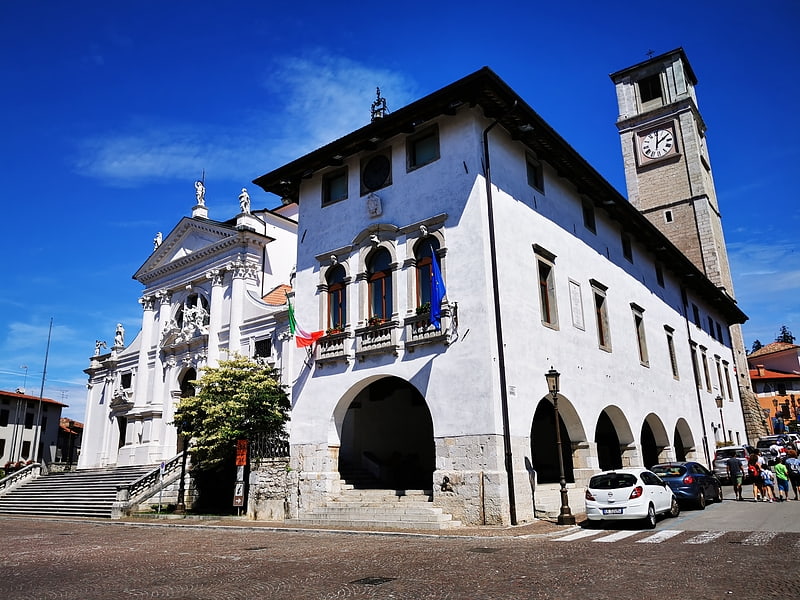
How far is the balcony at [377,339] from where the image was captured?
61.1 feet

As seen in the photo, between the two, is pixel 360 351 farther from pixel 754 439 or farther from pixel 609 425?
pixel 754 439

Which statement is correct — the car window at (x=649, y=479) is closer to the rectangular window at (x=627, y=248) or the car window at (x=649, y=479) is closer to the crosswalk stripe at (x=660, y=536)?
the crosswalk stripe at (x=660, y=536)

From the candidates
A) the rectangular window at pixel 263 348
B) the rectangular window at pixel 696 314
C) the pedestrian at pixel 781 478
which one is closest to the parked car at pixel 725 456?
the pedestrian at pixel 781 478

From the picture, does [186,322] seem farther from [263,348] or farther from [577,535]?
[577,535]

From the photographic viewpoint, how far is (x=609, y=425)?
27.6 metres

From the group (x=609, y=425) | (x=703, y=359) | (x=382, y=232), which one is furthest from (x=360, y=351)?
(x=703, y=359)

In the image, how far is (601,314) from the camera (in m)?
23.7

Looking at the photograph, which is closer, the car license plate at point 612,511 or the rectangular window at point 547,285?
the car license plate at point 612,511

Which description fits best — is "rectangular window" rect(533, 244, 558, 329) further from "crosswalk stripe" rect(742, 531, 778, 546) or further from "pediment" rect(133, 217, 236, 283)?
"pediment" rect(133, 217, 236, 283)

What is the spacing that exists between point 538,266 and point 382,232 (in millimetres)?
5206

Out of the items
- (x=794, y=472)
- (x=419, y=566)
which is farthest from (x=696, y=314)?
(x=419, y=566)

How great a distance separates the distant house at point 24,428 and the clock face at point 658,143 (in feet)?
189

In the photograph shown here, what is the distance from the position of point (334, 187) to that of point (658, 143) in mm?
34029

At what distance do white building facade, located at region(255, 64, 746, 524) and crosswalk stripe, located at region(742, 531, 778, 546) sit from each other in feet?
17.8
